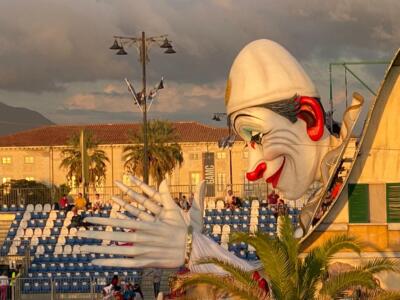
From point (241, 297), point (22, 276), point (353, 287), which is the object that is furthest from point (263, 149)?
point (22, 276)

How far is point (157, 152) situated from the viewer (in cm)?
8056

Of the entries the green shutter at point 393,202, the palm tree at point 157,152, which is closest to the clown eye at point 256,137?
the green shutter at point 393,202

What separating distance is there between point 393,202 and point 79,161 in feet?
210

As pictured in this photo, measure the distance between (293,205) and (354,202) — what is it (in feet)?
48.2

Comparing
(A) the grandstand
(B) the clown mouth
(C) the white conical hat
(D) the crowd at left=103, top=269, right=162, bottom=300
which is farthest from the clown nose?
(A) the grandstand

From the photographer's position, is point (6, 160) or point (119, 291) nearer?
point (119, 291)

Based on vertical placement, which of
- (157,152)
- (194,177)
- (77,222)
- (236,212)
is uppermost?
(157,152)

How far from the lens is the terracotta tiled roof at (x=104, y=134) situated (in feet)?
330

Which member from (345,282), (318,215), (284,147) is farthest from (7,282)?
(345,282)

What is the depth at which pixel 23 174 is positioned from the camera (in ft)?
333

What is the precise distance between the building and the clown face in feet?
228

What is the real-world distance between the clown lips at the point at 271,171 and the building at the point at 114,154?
227 feet

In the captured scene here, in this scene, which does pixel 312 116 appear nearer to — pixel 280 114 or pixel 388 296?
pixel 280 114

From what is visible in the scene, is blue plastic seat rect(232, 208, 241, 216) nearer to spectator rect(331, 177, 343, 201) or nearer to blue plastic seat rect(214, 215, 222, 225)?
blue plastic seat rect(214, 215, 222, 225)
